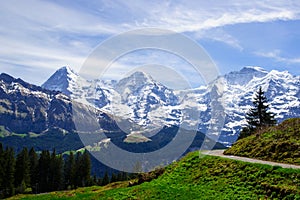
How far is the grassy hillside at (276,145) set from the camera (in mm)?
35500

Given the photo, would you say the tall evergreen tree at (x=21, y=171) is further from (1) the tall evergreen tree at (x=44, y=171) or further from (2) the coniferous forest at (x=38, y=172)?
(1) the tall evergreen tree at (x=44, y=171)

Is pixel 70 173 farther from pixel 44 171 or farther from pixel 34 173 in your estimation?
pixel 34 173

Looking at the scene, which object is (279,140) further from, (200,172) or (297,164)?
(200,172)

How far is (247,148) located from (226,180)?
1227 cm

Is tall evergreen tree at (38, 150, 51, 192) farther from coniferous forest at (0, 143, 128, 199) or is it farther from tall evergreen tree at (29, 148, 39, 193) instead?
tall evergreen tree at (29, 148, 39, 193)

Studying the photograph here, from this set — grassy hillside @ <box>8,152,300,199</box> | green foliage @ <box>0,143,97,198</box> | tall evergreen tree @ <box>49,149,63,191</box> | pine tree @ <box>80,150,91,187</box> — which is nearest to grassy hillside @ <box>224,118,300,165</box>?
grassy hillside @ <box>8,152,300,199</box>

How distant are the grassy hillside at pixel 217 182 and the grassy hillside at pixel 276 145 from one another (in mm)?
4759

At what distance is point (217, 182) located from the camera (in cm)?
3238

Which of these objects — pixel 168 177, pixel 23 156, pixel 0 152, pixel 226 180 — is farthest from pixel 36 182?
pixel 226 180

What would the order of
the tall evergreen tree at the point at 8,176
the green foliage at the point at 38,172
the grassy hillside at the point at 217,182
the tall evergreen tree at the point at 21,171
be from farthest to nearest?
1. the tall evergreen tree at the point at 21,171
2. the green foliage at the point at 38,172
3. the tall evergreen tree at the point at 8,176
4. the grassy hillside at the point at 217,182

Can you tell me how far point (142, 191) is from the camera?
1379 inches

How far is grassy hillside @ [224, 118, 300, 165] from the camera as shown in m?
35.5

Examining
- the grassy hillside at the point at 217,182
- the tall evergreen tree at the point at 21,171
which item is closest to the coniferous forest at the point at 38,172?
the tall evergreen tree at the point at 21,171

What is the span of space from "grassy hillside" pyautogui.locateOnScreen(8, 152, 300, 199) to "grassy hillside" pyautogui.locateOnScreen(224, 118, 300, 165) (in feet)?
15.6
